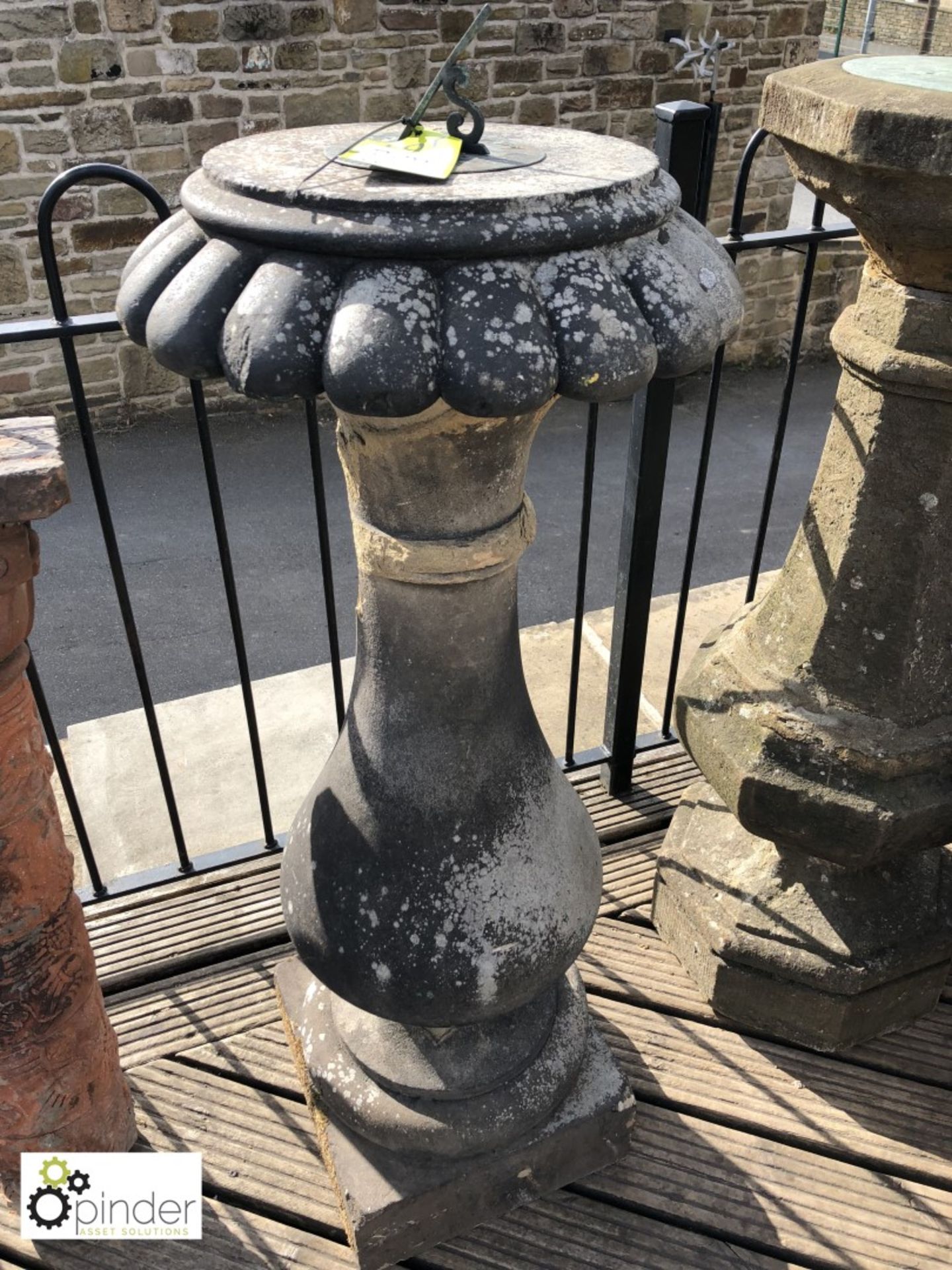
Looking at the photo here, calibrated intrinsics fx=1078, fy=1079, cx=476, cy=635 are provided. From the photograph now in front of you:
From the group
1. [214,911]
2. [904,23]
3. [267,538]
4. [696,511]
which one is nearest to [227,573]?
[214,911]

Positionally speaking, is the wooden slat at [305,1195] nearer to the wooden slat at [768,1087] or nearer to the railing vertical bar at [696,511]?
the wooden slat at [768,1087]

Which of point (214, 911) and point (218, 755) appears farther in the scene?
point (218, 755)

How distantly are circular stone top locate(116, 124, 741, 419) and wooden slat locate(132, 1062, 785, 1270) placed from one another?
1.32m

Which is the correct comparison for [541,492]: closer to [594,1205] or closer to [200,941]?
[200,941]

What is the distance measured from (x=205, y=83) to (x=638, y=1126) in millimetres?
5528

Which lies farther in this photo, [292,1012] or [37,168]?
[37,168]

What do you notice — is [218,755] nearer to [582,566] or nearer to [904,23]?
[582,566]

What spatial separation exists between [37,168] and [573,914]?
5363 millimetres

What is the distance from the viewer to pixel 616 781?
97.7 inches

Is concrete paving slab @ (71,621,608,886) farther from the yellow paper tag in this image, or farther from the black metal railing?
the yellow paper tag

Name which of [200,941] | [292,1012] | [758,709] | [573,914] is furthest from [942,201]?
[200,941]

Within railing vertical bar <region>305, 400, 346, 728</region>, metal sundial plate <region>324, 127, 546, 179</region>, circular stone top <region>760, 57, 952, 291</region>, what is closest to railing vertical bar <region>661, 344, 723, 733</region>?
circular stone top <region>760, 57, 952, 291</region>

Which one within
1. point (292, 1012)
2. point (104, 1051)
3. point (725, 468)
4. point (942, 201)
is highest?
point (942, 201)

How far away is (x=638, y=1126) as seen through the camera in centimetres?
185
